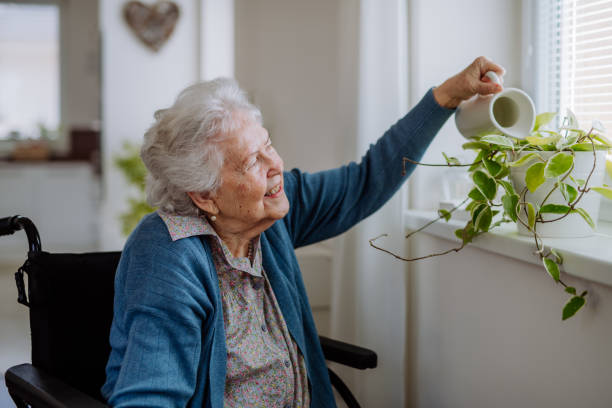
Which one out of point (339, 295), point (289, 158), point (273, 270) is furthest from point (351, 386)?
point (289, 158)

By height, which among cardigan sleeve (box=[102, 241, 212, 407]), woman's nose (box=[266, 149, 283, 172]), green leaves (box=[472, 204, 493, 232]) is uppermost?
woman's nose (box=[266, 149, 283, 172])

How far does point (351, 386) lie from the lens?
5.82 feet

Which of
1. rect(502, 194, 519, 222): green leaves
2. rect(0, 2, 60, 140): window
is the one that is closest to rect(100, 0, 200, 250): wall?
rect(0, 2, 60, 140): window

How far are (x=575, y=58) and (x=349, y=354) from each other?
0.91 meters

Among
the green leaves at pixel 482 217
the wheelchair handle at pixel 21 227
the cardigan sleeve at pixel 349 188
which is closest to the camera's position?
the green leaves at pixel 482 217

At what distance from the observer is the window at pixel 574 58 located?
1.23m

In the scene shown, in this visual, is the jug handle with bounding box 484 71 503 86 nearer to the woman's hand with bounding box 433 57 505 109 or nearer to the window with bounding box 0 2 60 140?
the woman's hand with bounding box 433 57 505 109

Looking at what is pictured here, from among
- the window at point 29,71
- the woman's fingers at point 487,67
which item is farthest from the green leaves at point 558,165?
the window at point 29,71

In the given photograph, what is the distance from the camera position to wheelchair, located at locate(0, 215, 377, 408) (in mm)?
1193

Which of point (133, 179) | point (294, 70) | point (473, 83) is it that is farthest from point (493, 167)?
point (133, 179)

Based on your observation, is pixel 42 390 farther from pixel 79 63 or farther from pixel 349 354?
pixel 79 63

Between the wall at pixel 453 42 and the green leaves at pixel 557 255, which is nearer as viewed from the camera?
the green leaves at pixel 557 255

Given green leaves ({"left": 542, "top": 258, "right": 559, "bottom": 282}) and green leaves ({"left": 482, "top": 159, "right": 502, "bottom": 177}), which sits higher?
green leaves ({"left": 482, "top": 159, "right": 502, "bottom": 177})

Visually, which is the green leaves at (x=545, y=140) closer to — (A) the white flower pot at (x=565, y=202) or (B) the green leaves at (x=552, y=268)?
(A) the white flower pot at (x=565, y=202)
